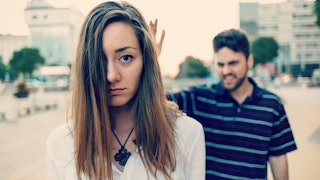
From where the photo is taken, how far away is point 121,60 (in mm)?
840

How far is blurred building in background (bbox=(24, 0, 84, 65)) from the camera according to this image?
188 centimetres

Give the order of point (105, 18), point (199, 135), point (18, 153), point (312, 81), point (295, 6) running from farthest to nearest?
point (312, 81) → point (18, 153) → point (295, 6) → point (199, 135) → point (105, 18)

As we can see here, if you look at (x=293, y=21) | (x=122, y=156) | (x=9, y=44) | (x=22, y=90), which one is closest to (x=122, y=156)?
(x=122, y=156)

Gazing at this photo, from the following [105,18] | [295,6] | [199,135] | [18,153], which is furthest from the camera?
[18,153]

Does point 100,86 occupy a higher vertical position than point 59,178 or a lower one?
higher

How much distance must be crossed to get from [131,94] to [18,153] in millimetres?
4276

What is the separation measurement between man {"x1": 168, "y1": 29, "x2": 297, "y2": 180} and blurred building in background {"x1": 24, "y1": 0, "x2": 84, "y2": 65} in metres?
0.69

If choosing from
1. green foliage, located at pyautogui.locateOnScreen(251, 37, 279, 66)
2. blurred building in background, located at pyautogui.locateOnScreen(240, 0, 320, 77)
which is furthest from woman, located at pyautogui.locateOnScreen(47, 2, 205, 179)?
green foliage, located at pyautogui.locateOnScreen(251, 37, 279, 66)

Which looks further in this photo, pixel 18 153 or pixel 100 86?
pixel 18 153

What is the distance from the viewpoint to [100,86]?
85cm

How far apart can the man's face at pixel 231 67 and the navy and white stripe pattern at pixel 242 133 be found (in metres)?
0.11

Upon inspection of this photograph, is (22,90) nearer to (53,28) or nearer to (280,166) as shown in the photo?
(53,28)

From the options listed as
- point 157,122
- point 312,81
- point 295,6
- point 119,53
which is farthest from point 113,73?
point 312,81

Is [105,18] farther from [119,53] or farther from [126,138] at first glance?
[126,138]
